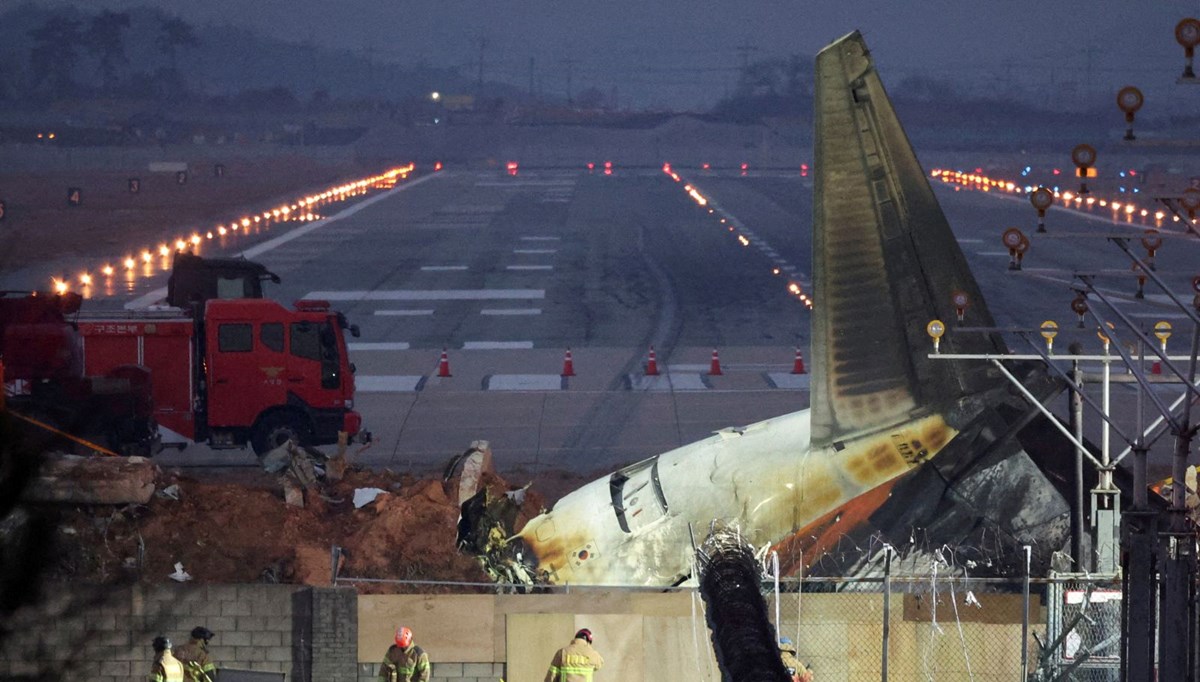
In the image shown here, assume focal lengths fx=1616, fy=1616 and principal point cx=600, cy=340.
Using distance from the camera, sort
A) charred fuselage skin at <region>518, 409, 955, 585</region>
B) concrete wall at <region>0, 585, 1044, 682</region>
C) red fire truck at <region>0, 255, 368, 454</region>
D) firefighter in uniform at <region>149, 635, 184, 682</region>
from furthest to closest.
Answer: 1. red fire truck at <region>0, 255, 368, 454</region>
2. charred fuselage skin at <region>518, 409, 955, 585</region>
3. concrete wall at <region>0, 585, 1044, 682</region>
4. firefighter in uniform at <region>149, 635, 184, 682</region>

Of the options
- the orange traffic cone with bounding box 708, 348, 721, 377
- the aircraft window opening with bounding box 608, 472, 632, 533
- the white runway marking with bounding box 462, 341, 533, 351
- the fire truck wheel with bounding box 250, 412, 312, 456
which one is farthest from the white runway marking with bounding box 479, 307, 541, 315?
the aircraft window opening with bounding box 608, 472, 632, 533

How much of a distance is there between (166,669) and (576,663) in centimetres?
397

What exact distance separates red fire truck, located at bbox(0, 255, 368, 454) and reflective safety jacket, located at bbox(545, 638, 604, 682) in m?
14.3

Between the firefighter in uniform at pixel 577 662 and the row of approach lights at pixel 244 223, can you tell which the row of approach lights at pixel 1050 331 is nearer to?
the firefighter in uniform at pixel 577 662

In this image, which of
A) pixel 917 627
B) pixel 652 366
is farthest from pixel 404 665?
pixel 652 366

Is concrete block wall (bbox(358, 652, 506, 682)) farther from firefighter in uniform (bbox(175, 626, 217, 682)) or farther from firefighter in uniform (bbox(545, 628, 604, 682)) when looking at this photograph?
firefighter in uniform (bbox(175, 626, 217, 682))

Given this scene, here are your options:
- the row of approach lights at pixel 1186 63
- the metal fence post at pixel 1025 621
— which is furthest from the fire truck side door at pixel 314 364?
the row of approach lights at pixel 1186 63

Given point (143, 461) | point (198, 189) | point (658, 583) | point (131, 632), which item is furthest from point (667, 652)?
point (198, 189)

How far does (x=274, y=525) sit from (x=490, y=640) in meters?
6.18

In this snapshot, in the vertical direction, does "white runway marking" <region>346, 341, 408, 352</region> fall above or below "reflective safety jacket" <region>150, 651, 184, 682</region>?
above

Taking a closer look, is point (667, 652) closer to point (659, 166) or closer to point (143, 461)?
point (143, 461)

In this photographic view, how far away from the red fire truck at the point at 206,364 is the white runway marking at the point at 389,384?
7.24 m

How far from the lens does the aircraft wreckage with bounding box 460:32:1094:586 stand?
16.4m

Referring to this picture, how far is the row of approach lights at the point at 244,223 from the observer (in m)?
57.1
